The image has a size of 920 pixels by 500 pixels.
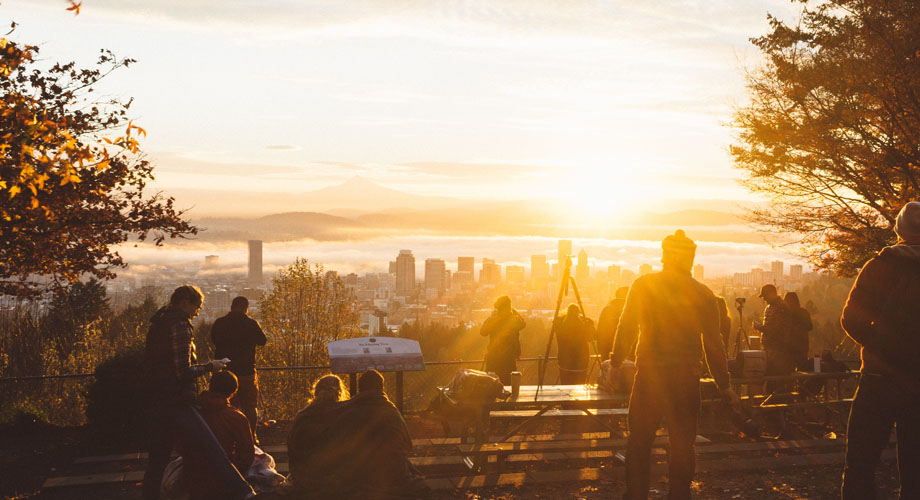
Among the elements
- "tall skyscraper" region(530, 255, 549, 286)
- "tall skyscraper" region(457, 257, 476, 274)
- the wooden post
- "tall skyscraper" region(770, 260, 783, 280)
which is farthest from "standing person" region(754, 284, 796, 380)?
"tall skyscraper" region(457, 257, 476, 274)

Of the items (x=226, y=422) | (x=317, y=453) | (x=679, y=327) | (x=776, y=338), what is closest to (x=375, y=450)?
(x=317, y=453)

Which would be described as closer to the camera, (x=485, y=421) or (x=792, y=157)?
(x=485, y=421)

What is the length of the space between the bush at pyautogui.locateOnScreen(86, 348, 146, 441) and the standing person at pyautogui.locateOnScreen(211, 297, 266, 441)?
1.74 metres

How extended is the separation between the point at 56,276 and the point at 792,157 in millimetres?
17232

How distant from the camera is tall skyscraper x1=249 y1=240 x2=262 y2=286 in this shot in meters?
131

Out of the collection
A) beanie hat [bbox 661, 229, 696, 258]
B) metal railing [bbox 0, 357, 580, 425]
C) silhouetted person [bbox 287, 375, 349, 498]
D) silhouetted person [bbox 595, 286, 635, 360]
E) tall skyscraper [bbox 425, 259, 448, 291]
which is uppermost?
beanie hat [bbox 661, 229, 696, 258]

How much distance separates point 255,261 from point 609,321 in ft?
428

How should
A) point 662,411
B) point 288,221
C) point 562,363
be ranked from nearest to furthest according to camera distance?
1. point 662,411
2. point 562,363
3. point 288,221

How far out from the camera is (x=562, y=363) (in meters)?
10.7

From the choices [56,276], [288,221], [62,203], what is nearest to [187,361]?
[62,203]

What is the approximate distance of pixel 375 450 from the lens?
201 inches

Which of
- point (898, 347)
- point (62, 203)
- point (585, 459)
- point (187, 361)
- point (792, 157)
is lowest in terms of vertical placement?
point (585, 459)

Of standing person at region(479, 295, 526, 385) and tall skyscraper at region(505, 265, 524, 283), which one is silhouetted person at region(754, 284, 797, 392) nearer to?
standing person at region(479, 295, 526, 385)

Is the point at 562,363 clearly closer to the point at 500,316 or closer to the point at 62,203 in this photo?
the point at 500,316
